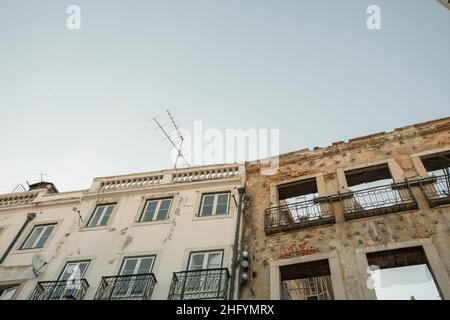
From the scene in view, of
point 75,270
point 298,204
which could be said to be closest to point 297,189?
point 298,204

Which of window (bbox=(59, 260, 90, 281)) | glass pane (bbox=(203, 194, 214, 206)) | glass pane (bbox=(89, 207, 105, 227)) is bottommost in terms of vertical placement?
window (bbox=(59, 260, 90, 281))

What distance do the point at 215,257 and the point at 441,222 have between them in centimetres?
713

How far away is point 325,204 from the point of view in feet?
39.4

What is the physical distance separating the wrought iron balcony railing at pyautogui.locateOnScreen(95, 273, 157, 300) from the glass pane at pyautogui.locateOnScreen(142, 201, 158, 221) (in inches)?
122

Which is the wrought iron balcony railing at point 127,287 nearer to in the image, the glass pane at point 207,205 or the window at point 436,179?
the glass pane at point 207,205

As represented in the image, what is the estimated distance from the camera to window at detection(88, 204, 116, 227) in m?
15.0

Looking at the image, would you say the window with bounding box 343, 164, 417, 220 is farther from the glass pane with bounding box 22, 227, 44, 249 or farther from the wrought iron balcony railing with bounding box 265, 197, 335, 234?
the glass pane with bounding box 22, 227, 44, 249

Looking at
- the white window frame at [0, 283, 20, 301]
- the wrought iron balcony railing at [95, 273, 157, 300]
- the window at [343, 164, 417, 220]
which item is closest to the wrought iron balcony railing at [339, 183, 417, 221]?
the window at [343, 164, 417, 220]

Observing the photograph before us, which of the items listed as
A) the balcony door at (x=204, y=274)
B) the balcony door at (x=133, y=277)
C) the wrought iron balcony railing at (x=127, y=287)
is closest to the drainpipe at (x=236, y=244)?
the balcony door at (x=204, y=274)

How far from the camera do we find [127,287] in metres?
11.6

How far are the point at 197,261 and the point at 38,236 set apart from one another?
8.11 meters

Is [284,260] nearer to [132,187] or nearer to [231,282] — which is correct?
[231,282]

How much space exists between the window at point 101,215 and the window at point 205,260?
192 inches
